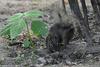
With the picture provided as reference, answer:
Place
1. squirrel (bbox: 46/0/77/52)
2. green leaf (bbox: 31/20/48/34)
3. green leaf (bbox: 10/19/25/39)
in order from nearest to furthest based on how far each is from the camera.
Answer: green leaf (bbox: 10/19/25/39) < green leaf (bbox: 31/20/48/34) < squirrel (bbox: 46/0/77/52)

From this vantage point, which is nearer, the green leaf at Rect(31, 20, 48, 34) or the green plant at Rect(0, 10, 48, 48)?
the green plant at Rect(0, 10, 48, 48)

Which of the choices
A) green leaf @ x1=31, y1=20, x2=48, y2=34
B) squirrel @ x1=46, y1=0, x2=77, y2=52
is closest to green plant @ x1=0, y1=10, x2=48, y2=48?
green leaf @ x1=31, y1=20, x2=48, y2=34

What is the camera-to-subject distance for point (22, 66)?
3.73 meters

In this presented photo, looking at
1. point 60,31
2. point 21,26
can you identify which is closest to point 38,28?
point 21,26

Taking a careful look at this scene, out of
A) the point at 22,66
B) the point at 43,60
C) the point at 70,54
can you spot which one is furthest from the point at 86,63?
the point at 22,66

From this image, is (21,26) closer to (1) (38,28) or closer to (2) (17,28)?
(2) (17,28)

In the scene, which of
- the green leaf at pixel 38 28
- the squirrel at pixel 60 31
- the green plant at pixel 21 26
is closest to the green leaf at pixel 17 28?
the green plant at pixel 21 26

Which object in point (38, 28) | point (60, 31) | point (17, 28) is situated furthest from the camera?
point (60, 31)

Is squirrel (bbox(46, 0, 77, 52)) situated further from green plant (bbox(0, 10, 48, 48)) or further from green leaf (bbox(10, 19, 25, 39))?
green leaf (bbox(10, 19, 25, 39))

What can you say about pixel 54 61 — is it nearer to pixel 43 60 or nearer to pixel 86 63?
pixel 43 60

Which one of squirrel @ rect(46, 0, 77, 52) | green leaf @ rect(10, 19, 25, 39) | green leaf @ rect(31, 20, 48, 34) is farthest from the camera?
squirrel @ rect(46, 0, 77, 52)

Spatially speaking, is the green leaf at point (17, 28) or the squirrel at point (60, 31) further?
the squirrel at point (60, 31)

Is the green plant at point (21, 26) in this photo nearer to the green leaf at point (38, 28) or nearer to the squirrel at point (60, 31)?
the green leaf at point (38, 28)

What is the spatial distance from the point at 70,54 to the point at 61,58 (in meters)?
0.25
